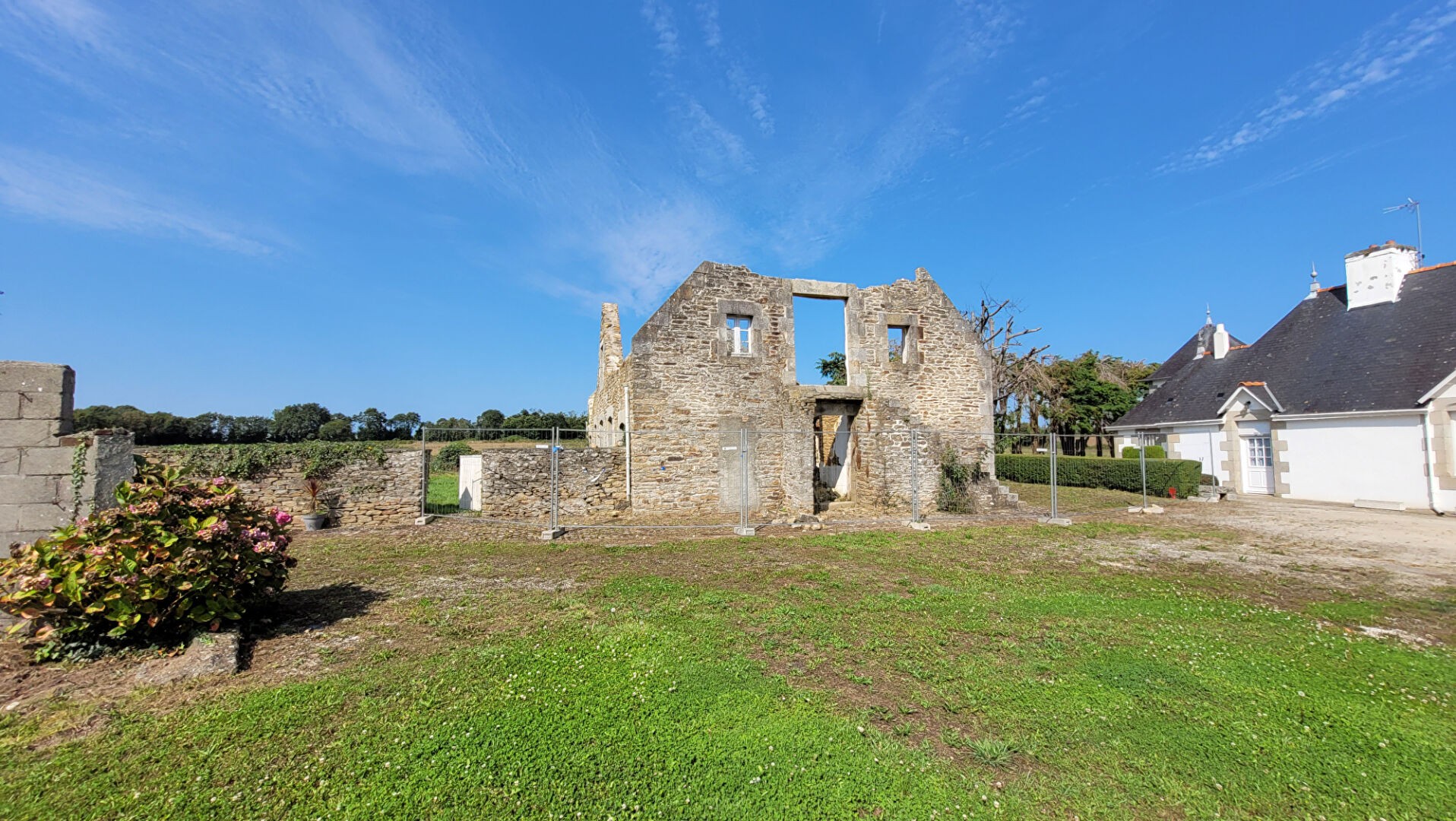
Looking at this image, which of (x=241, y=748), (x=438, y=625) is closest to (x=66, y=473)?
(x=438, y=625)

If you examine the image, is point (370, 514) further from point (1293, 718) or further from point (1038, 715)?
point (1293, 718)

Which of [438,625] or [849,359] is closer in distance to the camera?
[438,625]

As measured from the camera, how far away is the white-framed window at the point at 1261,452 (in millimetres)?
17484

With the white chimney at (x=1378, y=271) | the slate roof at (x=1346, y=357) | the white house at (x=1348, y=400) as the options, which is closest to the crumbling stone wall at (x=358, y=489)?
the white house at (x=1348, y=400)

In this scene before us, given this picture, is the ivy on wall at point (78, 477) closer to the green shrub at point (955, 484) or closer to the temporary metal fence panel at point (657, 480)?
the temporary metal fence panel at point (657, 480)

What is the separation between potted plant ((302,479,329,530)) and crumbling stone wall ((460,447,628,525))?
9.66 ft

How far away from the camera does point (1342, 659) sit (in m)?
4.73

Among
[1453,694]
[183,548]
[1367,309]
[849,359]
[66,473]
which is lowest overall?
[1453,694]

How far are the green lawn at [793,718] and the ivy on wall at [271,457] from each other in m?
7.06

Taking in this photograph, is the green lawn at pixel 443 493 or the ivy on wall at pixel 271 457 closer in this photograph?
the ivy on wall at pixel 271 457

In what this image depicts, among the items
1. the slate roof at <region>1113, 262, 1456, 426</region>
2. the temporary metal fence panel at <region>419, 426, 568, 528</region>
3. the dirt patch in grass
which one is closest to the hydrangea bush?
the dirt patch in grass

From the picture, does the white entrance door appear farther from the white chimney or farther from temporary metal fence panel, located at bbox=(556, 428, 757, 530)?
temporary metal fence panel, located at bbox=(556, 428, 757, 530)

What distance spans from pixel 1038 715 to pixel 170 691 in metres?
6.01

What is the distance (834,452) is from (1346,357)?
15360mm
